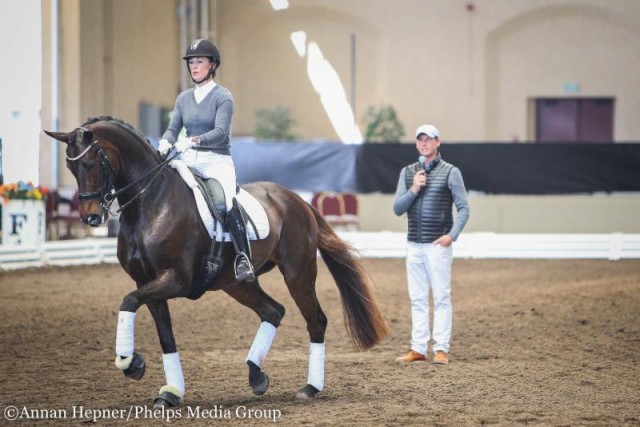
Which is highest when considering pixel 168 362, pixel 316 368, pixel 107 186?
pixel 107 186

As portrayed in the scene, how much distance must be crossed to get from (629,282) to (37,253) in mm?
9207

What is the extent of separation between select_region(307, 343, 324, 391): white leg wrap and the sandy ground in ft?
0.31

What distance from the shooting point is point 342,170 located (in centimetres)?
1936

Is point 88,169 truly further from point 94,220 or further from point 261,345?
point 261,345

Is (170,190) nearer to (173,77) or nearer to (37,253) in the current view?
(37,253)

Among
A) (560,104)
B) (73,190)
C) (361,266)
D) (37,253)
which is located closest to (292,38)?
(560,104)

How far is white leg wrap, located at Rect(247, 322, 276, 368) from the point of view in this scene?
21.7 ft

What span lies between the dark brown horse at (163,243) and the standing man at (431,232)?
4.55 ft

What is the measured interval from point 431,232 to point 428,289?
48cm

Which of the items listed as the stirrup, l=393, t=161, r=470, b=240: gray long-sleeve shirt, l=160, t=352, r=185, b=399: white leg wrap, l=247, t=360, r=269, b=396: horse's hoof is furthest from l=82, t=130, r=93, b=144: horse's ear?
l=393, t=161, r=470, b=240: gray long-sleeve shirt

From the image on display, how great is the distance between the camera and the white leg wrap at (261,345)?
6.62m

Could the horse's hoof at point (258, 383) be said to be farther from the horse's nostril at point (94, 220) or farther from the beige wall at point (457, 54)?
the beige wall at point (457, 54)

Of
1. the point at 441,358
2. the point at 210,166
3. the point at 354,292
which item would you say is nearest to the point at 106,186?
the point at 210,166

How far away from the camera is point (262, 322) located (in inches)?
270
